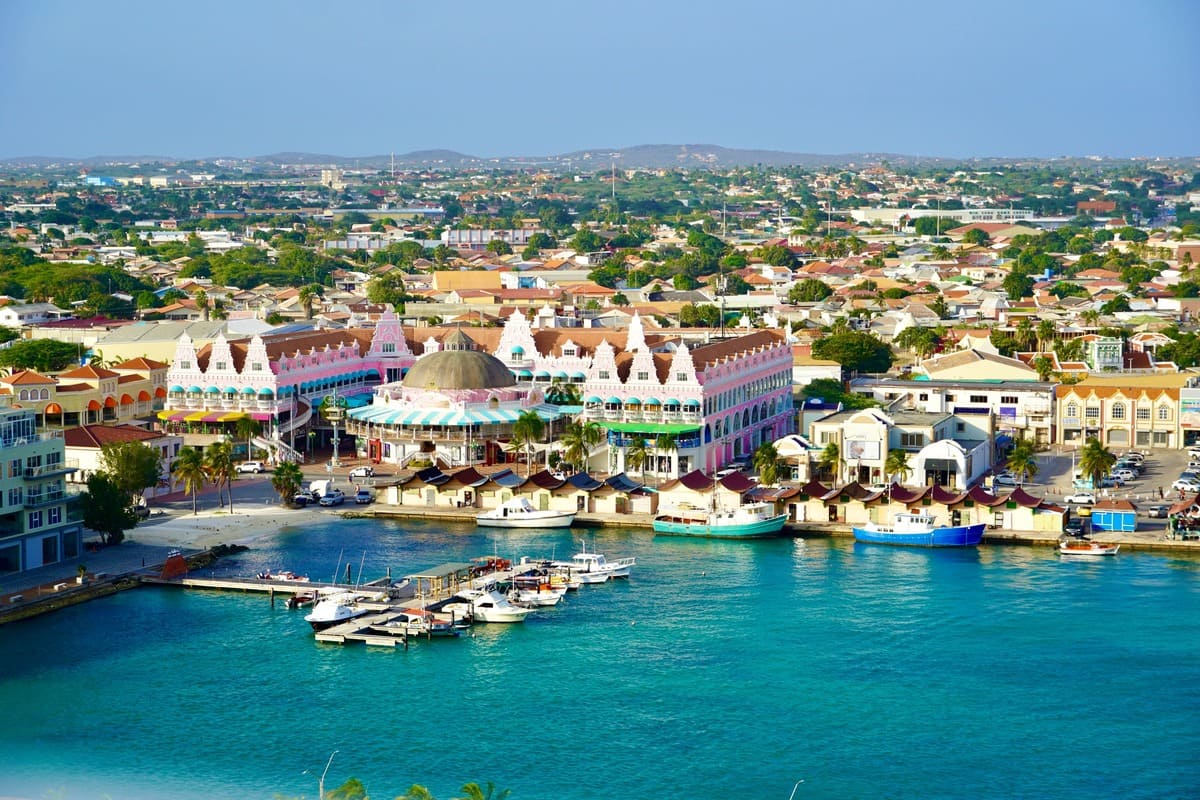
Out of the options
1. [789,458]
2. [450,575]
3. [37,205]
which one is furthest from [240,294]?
[37,205]

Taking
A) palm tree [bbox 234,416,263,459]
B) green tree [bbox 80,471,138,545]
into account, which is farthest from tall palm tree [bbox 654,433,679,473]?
green tree [bbox 80,471,138,545]

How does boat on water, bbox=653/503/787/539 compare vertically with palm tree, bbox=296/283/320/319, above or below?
below

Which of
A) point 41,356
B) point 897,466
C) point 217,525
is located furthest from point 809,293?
point 217,525

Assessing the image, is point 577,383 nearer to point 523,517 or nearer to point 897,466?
point 523,517

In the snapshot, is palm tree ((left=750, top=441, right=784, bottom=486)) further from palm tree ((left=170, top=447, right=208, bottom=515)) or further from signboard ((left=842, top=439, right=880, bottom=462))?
palm tree ((left=170, top=447, right=208, bottom=515))

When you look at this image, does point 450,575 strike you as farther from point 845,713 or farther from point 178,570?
point 845,713
